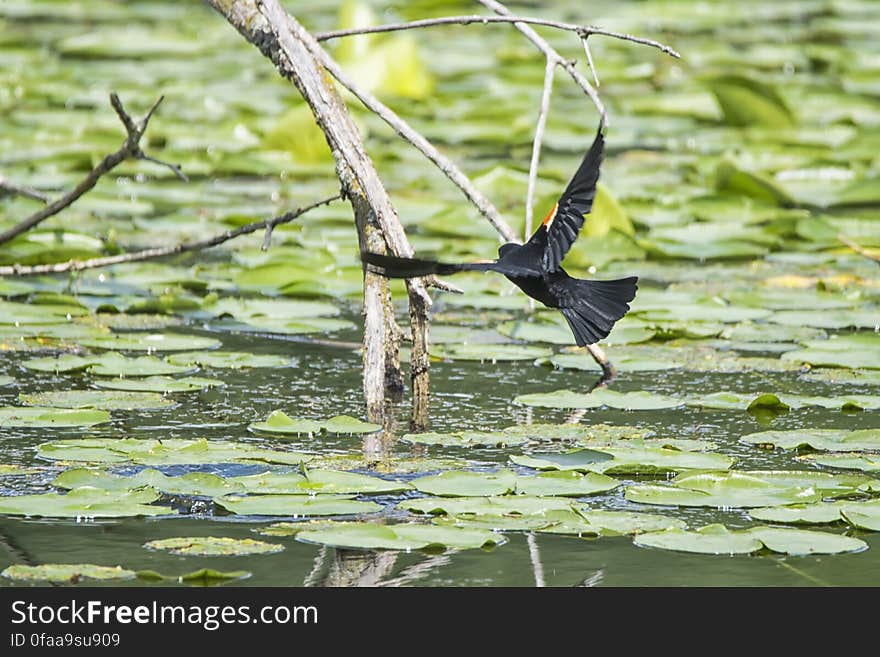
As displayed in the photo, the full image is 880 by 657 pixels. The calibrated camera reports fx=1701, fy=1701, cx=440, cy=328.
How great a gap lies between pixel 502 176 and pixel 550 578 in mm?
4195

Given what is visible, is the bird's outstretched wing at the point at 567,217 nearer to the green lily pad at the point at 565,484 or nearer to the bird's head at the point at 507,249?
the bird's head at the point at 507,249

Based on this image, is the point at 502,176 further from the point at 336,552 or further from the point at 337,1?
the point at 337,1

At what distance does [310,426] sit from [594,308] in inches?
29.9

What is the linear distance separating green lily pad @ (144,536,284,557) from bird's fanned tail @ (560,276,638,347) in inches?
37.9

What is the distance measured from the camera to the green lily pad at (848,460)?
3785 millimetres

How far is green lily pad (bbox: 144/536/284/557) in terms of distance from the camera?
125 inches

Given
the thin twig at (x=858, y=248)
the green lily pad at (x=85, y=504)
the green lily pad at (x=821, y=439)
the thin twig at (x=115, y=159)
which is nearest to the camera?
the green lily pad at (x=85, y=504)

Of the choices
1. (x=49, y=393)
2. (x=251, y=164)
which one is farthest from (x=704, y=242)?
(x=49, y=393)

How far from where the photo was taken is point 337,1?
45.3 feet

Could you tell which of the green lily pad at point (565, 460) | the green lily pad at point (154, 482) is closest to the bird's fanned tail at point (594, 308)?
the green lily pad at point (565, 460)

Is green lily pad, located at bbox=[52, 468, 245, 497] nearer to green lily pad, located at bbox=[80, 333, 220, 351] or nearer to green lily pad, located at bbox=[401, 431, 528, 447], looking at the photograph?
green lily pad, located at bbox=[401, 431, 528, 447]

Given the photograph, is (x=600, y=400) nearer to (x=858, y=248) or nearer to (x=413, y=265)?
(x=413, y=265)

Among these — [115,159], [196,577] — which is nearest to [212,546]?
[196,577]

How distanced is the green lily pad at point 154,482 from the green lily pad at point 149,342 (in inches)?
52.3
